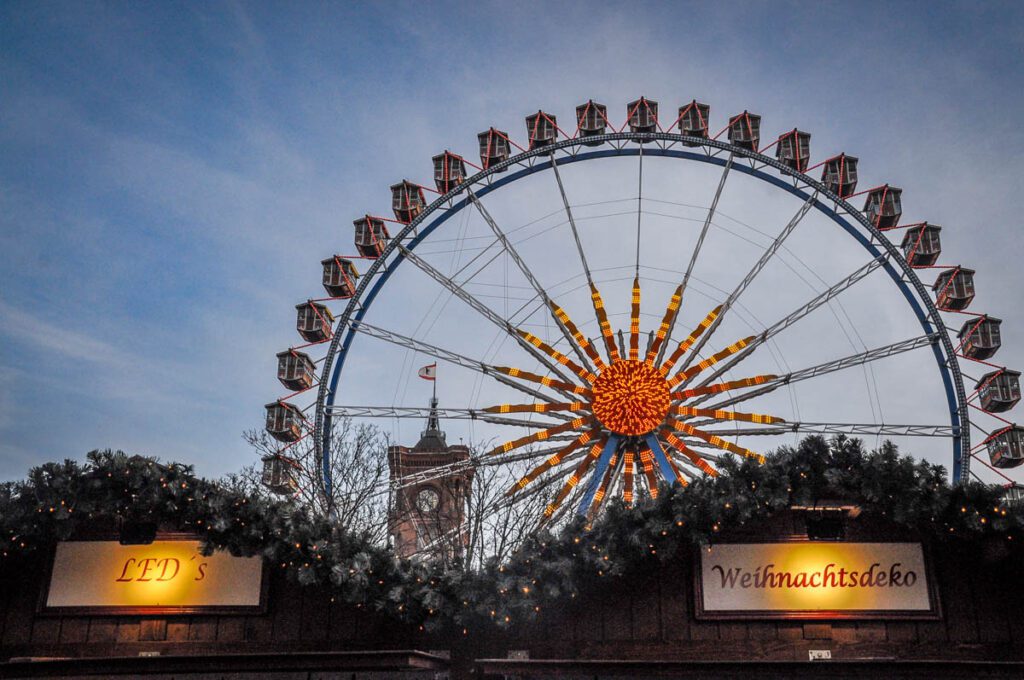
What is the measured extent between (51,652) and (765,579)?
21.2ft

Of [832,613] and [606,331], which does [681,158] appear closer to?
[606,331]

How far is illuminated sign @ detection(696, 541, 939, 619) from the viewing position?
8250 mm

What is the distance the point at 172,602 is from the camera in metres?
8.62

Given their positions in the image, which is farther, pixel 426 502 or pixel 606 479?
pixel 426 502

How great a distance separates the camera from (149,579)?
28.5ft

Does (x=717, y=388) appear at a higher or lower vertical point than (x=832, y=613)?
higher

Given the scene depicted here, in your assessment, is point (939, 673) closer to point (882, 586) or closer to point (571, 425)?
point (882, 586)

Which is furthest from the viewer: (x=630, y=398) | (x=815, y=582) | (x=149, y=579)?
(x=630, y=398)

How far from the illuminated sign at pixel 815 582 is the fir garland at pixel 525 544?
1.14 feet

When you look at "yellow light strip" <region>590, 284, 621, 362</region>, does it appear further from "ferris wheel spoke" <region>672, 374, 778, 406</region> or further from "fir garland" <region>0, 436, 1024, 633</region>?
"fir garland" <region>0, 436, 1024, 633</region>

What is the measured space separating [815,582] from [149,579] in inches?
239

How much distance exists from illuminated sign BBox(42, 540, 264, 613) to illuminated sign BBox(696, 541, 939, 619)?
4.22m

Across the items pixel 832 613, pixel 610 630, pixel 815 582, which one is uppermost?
pixel 815 582

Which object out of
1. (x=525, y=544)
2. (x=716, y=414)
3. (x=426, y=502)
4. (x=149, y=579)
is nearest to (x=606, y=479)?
(x=716, y=414)
